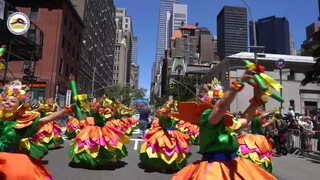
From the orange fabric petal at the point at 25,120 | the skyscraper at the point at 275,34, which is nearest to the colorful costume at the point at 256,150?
the orange fabric petal at the point at 25,120

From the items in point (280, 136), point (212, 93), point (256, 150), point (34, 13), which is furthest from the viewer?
point (34, 13)

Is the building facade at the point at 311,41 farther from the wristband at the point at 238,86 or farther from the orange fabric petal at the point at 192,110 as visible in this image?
the wristband at the point at 238,86

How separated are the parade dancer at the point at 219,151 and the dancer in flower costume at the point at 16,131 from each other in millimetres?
1676

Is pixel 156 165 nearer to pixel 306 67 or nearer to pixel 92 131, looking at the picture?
pixel 92 131

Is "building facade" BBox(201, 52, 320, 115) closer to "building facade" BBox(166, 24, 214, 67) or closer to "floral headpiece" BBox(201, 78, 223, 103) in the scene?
"floral headpiece" BBox(201, 78, 223, 103)

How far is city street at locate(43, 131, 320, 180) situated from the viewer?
8.23 metres

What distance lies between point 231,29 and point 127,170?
143m

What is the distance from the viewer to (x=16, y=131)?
12.8ft

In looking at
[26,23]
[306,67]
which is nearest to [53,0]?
[26,23]

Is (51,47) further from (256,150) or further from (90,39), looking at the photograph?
(256,150)

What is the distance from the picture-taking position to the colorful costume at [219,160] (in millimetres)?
3199

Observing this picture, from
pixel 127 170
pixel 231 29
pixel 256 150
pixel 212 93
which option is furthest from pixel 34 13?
pixel 231 29

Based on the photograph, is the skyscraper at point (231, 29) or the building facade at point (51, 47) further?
the skyscraper at point (231, 29)

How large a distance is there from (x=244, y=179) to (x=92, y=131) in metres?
6.66
